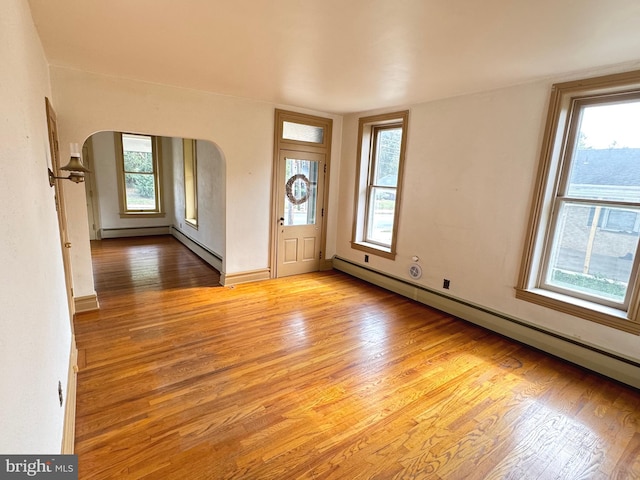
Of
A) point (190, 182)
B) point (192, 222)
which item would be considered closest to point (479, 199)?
point (192, 222)

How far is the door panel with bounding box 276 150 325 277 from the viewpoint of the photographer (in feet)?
→ 16.1

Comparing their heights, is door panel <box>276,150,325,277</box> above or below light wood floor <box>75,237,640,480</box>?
above

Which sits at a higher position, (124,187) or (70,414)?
(124,187)

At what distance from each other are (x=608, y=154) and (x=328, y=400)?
305 centimetres

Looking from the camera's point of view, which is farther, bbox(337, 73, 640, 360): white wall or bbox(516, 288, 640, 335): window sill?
bbox(337, 73, 640, 360): white wall

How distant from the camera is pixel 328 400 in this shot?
2365 mm

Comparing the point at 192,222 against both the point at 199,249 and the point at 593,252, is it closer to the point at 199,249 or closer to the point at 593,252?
the point at 199,249

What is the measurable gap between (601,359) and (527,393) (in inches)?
34.8

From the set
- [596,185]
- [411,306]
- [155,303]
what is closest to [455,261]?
[411,306]

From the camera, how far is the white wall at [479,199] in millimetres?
3111

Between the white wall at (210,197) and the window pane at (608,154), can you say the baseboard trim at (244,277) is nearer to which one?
the white wall at (210,197)

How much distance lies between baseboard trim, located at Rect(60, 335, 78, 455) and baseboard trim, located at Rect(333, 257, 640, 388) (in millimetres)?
3622

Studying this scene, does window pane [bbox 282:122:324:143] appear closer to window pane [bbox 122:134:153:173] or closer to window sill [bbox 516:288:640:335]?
window sill [bbox 516:288:640:335]

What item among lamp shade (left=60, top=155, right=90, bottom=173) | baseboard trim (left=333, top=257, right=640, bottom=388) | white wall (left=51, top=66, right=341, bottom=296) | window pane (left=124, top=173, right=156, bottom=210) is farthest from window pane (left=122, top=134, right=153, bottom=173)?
baseboard trim (left=333, top=257, right=640, bottom=388)
